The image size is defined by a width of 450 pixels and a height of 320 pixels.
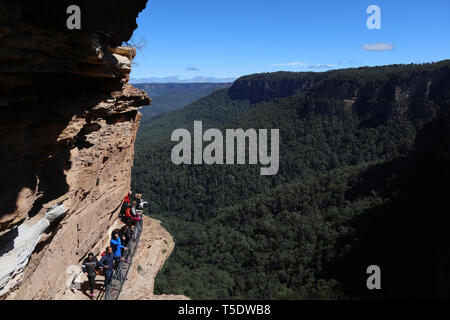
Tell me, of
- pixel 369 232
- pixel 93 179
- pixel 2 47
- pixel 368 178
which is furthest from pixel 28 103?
pixel 368 178

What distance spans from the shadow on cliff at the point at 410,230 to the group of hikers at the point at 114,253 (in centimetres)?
2023

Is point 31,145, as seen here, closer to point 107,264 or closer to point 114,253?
point 107,264

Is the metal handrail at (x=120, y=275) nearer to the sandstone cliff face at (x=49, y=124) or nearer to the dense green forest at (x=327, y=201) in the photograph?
the sandstone cliff face at (x=49, y=124)

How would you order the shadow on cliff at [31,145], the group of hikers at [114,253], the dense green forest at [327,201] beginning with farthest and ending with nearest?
1. the dense green forest at [327,201]
2. the group of hikers at [114,253]
3. the shadow on cliff at [31,145]

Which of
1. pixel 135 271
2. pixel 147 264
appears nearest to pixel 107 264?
pixel 135 271

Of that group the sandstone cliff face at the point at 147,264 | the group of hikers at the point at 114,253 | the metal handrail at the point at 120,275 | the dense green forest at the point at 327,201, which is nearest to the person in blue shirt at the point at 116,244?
the group of hikers at the point at 114,253

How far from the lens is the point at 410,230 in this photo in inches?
1361

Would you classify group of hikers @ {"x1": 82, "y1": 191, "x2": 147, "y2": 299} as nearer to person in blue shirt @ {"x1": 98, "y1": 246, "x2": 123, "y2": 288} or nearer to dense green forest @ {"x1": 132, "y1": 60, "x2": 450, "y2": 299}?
person in blue shirt @ {"x1": 98, "y1": 246, "x2": 123, "y2": 288}

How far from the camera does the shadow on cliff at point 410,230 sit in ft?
87.1

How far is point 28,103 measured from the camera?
22.7ft

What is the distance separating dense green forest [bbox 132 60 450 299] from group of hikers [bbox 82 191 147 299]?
18408 mm

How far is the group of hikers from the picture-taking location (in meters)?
9.79

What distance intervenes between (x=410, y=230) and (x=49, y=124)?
37655 mm

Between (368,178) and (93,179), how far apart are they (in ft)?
179
